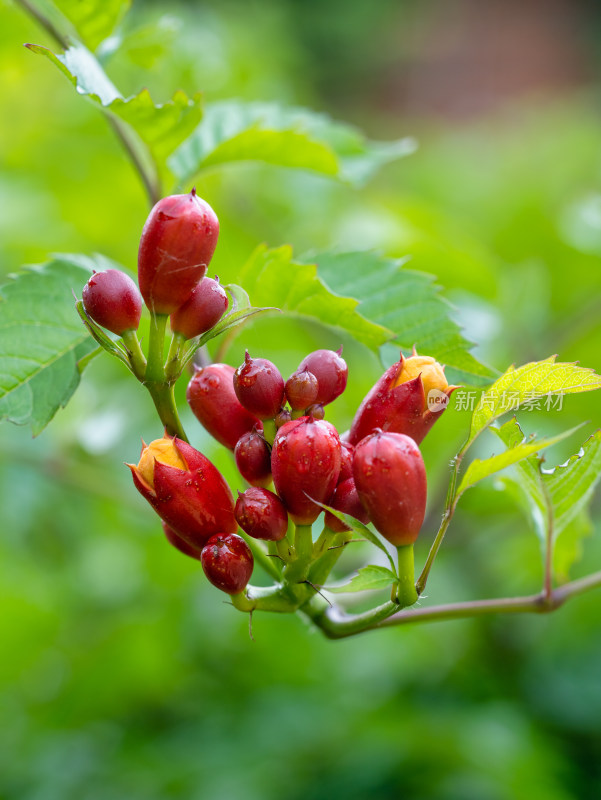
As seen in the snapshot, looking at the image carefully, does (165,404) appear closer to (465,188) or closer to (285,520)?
(285,520)

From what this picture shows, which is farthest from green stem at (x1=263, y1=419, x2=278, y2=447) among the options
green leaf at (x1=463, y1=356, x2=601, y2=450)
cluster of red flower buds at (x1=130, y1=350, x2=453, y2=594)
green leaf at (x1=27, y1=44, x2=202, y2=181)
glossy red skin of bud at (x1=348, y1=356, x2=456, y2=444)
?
green leaf at (x1=27, y1=44, x2=202, y2=181)

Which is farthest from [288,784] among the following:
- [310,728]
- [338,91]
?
[338,91]

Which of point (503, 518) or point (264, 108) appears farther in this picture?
point (503, 518)

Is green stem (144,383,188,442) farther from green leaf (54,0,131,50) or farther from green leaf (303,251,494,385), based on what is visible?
green leaf (54,0,131,50)

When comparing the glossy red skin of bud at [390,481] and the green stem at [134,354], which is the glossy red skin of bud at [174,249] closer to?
the green stem at [134,354]

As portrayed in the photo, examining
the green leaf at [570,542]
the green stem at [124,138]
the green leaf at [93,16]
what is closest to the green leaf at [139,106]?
the green stem at [124,138]

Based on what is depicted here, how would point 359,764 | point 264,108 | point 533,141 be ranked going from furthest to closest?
point 533,141
point 359,764
point 264,108
